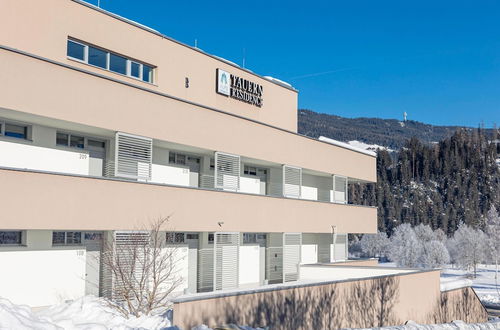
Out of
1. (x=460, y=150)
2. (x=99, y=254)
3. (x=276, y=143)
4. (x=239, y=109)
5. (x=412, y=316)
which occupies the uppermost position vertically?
(x=460, y=150)

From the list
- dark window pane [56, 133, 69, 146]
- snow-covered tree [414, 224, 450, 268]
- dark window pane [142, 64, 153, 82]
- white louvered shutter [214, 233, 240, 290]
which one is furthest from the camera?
snow-covered tree [414, 224, 450, 268]

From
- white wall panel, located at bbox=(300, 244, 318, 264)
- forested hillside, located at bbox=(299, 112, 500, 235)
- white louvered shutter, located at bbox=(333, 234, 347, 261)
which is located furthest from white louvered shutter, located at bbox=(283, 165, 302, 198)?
forested hillside, located at bbox=(299, 112, 500, 235)

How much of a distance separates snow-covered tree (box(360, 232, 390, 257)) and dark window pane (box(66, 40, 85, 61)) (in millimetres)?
106441

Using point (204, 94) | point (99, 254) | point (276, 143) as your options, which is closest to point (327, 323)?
point (99, 254)

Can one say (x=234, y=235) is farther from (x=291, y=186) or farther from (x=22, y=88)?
(x=22, y=88)

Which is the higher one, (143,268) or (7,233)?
(7,233)

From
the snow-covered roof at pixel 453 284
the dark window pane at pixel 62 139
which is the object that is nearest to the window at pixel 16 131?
the dark window pane at pixel 62 139

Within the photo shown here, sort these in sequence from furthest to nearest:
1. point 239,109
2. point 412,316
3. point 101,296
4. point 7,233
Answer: point 239,109 → point 412,316 → point 101,296 → point 7,233

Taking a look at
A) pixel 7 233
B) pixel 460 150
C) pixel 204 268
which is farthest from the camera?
pixel 460 150

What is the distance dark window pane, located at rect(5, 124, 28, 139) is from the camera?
60.2ft

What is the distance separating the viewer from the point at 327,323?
67.3 feet

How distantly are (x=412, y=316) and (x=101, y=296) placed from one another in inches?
593

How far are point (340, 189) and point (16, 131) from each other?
2353 cm

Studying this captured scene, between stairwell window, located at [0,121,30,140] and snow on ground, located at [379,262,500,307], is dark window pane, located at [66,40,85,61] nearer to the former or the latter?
stairwell window, located at [0,121,30,140]
